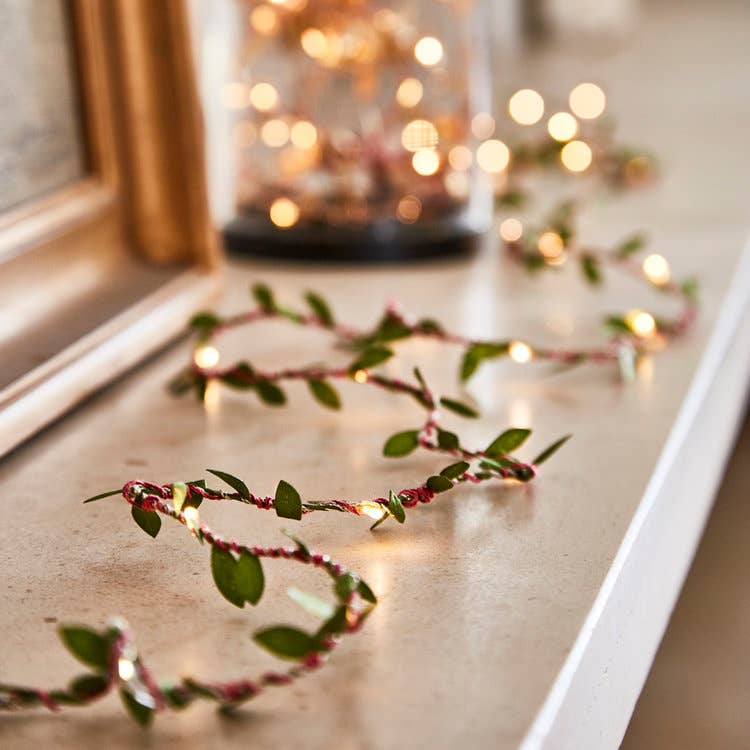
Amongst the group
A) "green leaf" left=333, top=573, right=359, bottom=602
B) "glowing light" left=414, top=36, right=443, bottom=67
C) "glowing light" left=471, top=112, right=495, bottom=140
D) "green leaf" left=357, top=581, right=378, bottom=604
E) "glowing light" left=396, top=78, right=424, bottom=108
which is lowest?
"green leaf" left=357, top=581, right=378, bottom=604

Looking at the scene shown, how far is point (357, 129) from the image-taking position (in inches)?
37.9

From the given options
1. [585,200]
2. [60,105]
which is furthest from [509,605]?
[585,200]

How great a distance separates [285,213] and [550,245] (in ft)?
0.72

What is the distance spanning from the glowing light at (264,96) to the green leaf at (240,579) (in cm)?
63

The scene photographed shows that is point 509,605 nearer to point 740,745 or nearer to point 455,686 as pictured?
point 455,686

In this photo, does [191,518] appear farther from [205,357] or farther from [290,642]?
[205,357]

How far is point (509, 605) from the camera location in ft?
1.37

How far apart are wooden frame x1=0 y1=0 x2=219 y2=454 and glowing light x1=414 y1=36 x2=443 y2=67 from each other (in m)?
0.25

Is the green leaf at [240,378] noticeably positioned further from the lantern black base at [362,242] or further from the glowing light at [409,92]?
the glowing light at [409,92]

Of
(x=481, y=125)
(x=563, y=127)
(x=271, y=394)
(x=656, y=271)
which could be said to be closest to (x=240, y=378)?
(x=271, y=394)

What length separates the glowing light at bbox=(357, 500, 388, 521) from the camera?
0.48 meters

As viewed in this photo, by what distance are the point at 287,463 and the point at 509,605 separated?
17 cm

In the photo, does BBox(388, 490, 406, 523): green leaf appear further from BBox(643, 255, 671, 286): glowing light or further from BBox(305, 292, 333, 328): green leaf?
BBox(643, 255, 671, 286): glowing light

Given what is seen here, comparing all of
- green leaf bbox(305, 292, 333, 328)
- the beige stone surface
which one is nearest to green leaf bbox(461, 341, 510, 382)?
the beige stone surface
